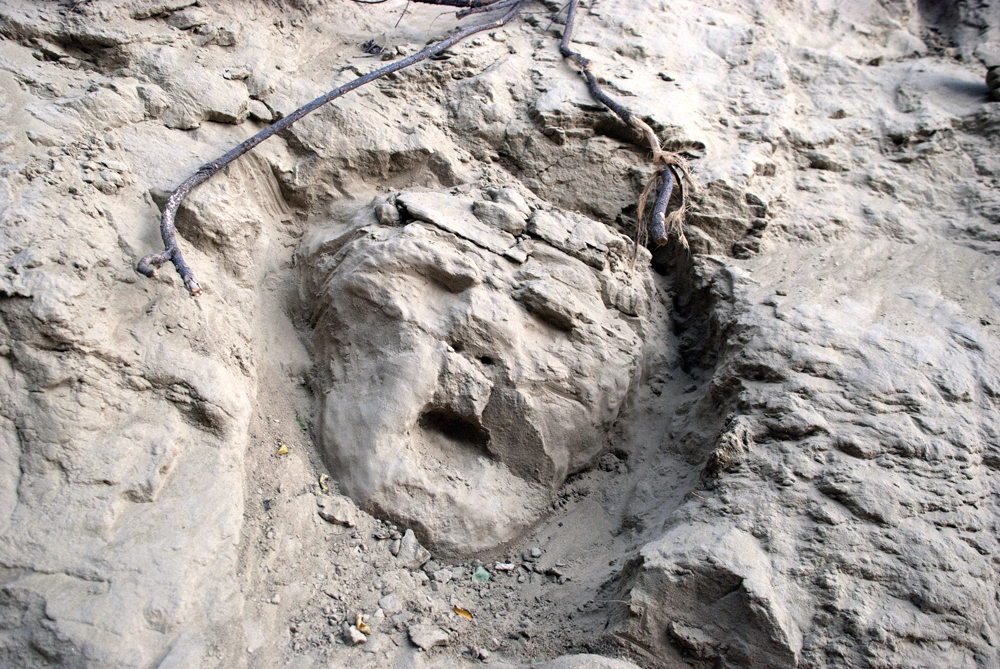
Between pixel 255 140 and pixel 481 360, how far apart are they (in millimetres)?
1699

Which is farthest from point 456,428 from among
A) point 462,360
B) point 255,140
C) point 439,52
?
point 439,52

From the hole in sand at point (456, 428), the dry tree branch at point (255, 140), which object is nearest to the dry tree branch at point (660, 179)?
the dry tree branch at point (255, 140)

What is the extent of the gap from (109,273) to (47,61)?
149 centimetres

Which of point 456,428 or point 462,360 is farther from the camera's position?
point 456,428

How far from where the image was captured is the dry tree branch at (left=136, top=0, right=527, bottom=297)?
2.70m

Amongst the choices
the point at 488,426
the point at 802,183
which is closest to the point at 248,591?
the point at 488,426

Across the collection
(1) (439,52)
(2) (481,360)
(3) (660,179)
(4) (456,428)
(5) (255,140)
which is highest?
(1) (439,52)

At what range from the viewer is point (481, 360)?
3027 millimetres

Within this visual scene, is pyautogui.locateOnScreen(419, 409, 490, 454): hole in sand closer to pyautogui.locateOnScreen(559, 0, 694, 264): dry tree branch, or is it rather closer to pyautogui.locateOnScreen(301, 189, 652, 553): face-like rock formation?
pyautogui.locateOnScreen(301, 189, 652, 553): face-like rock formation

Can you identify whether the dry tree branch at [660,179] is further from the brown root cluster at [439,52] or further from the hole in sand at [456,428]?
the hole in sand at [456,428]

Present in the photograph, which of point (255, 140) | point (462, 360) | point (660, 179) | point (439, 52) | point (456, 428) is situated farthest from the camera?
point (439, 52)

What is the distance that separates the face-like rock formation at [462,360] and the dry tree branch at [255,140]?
2.09 ft

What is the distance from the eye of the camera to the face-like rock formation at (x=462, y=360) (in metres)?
2.84

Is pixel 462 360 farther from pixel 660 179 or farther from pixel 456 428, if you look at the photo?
pixel 660 179
